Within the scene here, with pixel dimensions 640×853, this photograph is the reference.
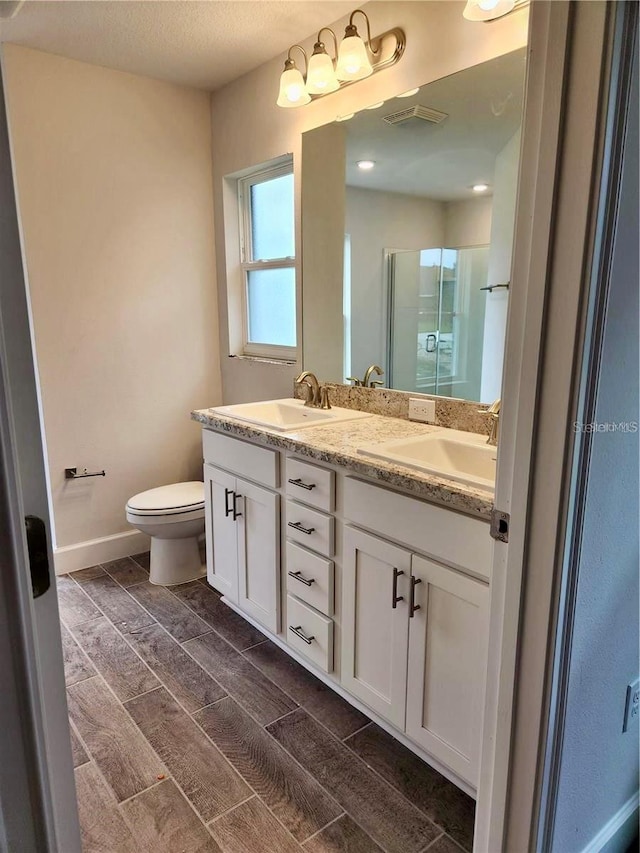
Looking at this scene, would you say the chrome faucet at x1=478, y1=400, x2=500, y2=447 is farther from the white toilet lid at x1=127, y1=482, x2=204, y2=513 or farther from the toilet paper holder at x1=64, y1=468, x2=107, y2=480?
the toilet paper holder at x1=64, y1=468, x2=107, y2=480

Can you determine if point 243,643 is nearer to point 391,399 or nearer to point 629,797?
point 391,399

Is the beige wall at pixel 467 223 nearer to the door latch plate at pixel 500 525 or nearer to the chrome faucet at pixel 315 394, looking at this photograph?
the chrome faucet at pixel 315 394

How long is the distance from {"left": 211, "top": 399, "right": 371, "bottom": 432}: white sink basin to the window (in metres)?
0.42

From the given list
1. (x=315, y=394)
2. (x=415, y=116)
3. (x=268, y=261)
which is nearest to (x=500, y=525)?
(x=315, y=394)

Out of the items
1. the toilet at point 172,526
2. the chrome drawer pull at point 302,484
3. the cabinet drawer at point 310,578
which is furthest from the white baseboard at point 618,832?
the toilet at point 172,526

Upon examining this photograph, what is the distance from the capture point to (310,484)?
1.83 metres

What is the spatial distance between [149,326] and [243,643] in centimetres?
170

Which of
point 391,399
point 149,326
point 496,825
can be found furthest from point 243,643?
point 149,326

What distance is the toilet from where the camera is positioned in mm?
2596

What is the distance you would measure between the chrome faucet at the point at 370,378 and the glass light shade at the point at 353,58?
1092mm

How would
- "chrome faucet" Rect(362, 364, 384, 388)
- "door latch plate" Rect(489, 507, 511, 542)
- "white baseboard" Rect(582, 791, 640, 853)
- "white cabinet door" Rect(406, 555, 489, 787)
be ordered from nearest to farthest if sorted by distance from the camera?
"door latch plate" Rect(489, 507, 511, 542) < "white baseboard" Rect(582, 791, 640, 853) < "white cabinet door" Rect(406, 555, 489, 787) < "chrome faucet" Rect(362, 364, 384, 388)

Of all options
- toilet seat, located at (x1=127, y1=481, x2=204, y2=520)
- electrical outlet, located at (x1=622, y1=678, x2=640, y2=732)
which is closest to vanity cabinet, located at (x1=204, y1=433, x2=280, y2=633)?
toilet seat, located at (x1=127, y1=481, x2=204, y2=520)

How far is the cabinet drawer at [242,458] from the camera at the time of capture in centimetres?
200

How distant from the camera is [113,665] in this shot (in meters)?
2.11
